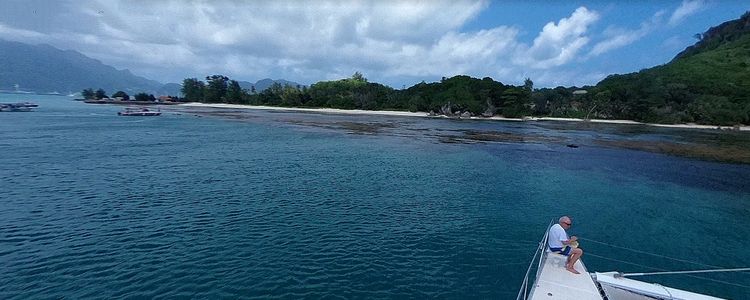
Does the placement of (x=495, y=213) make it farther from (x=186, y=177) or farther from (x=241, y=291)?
(x=186, y=177)

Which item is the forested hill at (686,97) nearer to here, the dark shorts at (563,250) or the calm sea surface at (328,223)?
the calm sea surface at (328,223)

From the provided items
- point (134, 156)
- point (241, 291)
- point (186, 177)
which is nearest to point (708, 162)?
point (241, 291)

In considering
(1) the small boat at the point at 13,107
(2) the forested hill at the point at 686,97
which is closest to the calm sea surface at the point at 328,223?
(1) the small boat at the point at 13,107

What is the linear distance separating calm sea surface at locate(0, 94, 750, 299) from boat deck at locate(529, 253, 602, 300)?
2190 millimetres

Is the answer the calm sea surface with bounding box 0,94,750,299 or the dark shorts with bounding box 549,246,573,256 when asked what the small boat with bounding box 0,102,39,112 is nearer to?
the calm sea surface with bounding box 0,94,750,299

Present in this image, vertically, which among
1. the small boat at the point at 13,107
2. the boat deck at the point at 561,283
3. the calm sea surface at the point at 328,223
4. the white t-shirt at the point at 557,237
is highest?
the small boat at the point at 13,107

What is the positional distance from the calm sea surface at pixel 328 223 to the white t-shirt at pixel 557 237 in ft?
8.64

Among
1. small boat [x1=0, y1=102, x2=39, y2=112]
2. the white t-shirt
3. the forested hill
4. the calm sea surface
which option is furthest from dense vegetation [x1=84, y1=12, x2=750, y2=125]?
the white t-shirt

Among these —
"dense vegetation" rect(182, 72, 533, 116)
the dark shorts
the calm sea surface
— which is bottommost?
the calm sea surface

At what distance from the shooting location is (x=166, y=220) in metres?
21.1

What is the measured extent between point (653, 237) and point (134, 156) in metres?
50.6

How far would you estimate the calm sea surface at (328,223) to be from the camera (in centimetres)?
1509

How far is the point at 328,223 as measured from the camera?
858 inches

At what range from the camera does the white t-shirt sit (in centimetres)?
1460
